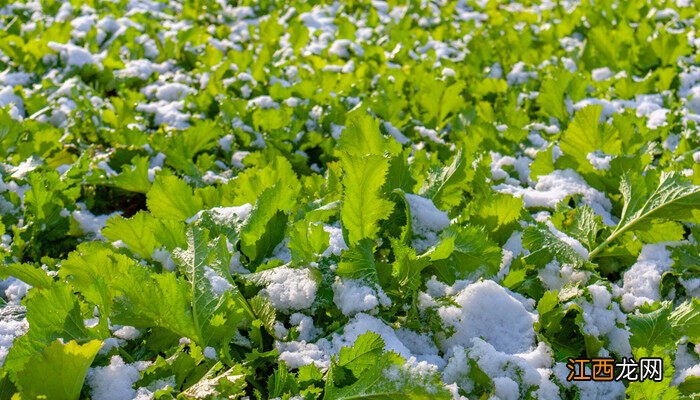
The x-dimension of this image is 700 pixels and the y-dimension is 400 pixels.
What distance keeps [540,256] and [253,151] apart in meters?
1.43

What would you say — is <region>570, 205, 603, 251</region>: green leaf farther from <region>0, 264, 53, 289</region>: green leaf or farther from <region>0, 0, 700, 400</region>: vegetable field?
<region>0, 264, 53, 289</region>: green leaf

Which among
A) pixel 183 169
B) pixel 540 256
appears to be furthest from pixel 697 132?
pixel 183 169

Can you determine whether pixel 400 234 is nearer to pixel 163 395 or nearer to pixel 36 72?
pixel 163 395

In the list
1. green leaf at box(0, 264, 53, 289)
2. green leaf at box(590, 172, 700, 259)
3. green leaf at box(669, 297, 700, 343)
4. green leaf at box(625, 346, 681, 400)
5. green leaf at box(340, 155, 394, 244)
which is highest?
green leaf at box(340, 155, 394, 244)

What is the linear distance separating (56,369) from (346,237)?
0.81m

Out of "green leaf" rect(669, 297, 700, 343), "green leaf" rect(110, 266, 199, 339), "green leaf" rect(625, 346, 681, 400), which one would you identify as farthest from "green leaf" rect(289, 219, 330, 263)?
"green leaf" rect(669, 297, 700, 343)

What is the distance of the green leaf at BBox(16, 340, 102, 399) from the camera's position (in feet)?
4.35

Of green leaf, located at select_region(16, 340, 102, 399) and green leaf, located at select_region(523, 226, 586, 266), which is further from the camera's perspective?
green leaf, located at select_region(523, 226, 586, 266)

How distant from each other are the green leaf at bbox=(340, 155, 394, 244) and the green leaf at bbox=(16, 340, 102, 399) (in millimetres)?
729

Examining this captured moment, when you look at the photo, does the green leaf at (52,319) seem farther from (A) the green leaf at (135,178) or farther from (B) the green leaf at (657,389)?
(B) the green leaf at (657,389)

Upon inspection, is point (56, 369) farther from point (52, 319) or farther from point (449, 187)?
point (449, 187)

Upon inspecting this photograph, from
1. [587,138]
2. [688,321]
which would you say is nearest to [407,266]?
[688,321]

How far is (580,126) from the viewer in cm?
240

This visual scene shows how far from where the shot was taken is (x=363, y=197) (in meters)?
1.74
